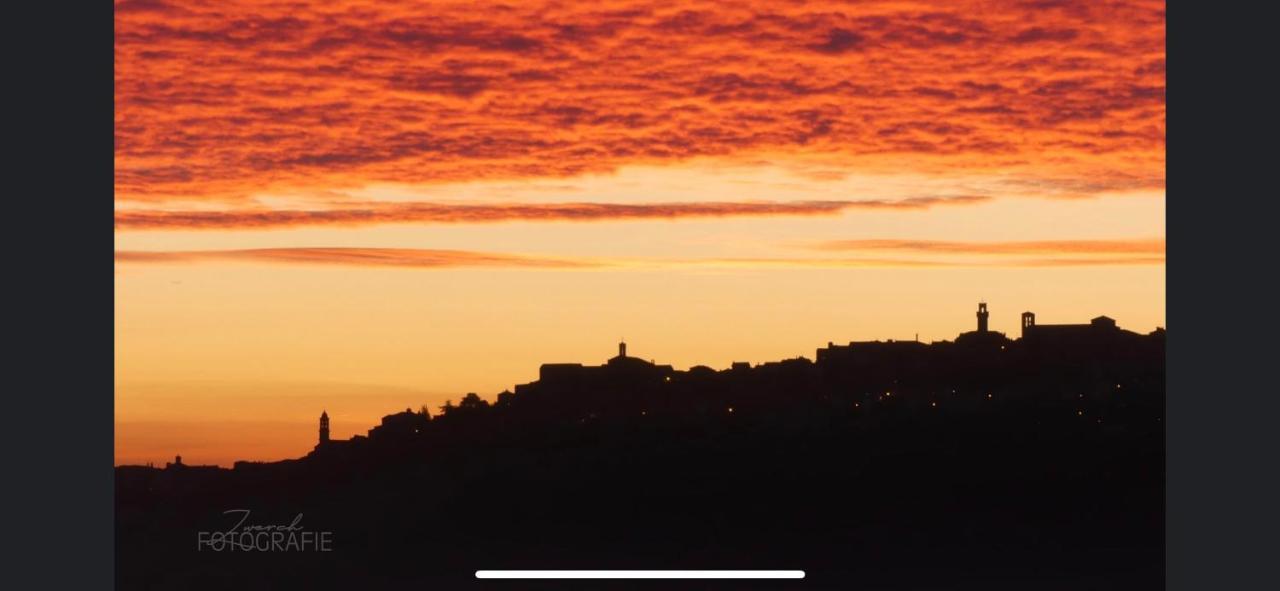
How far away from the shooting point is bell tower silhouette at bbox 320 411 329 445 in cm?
1145

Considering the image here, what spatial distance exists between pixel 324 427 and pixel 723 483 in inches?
96.7

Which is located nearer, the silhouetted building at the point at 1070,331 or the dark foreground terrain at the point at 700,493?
the dark foreground terrain at the point at 700,493

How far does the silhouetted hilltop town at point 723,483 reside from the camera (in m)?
11.4

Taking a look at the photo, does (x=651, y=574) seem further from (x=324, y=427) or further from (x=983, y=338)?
(x=983, y=338)

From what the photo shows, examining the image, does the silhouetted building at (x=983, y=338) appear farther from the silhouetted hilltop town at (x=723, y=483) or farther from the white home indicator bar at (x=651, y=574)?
the white home indicator bar at (x=651, y=574)

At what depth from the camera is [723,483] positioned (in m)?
11.5

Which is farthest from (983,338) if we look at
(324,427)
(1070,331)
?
(324,427)

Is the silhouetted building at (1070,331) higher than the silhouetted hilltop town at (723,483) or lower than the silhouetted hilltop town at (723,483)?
higher

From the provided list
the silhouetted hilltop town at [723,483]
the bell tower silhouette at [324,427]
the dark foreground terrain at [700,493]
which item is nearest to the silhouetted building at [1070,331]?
the silhouetted hilltop town at [723,483]

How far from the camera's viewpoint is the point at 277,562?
38.1 ft

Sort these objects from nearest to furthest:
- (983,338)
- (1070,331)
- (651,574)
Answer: (651,574)
(983,338)
(1070,331)

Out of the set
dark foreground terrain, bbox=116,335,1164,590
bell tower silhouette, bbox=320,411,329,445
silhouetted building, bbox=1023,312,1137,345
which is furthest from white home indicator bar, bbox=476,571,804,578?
silhouetted building, bbox=1023,312,1137,345

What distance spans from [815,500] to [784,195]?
6.03 feet

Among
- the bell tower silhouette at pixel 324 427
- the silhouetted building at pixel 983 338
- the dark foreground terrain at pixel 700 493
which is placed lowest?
the dark foreground terrain at pixel 700 493
